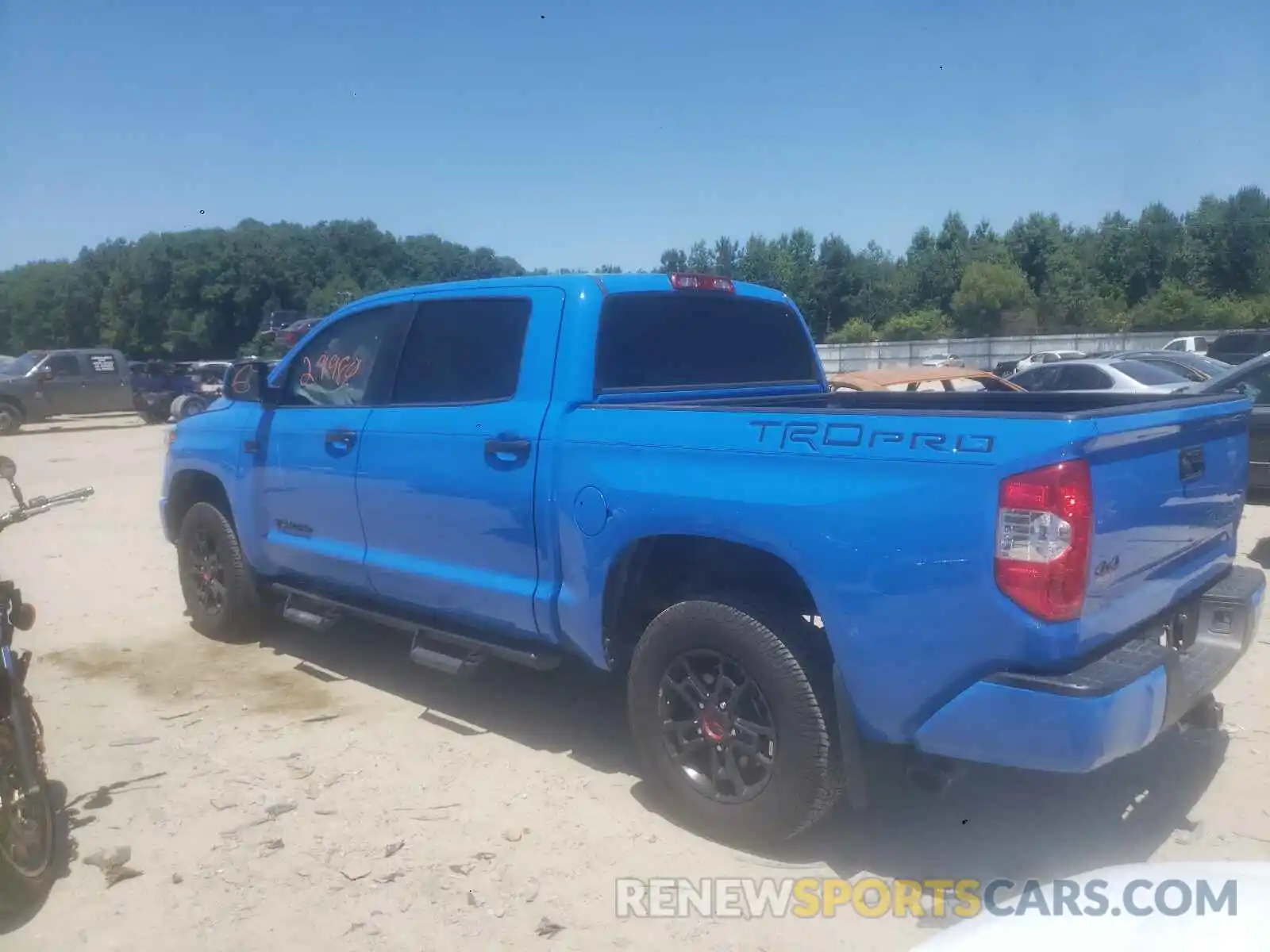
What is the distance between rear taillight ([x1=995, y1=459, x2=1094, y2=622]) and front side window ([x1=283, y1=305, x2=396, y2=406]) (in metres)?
3.36

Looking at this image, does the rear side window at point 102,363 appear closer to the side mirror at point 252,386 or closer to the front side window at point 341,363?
the side mirror at point 252,386

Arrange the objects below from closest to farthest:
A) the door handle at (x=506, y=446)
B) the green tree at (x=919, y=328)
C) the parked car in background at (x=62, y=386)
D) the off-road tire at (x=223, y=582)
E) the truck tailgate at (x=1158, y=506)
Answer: the truck tailgate at (x=1158, y=506) → the door handle at (x=506, y=446) → the off-road tire at (x=223, y=582) → the parked car in background at (x=62, y=386) → the green tree at (x=919, y=328)

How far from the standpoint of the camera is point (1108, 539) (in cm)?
301

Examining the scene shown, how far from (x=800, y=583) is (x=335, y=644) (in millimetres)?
3803

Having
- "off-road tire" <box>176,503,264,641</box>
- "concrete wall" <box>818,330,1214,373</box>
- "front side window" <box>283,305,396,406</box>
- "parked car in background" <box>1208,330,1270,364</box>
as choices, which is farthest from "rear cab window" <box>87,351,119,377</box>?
"parked car in background" <box>1208,330,1270,364</box>

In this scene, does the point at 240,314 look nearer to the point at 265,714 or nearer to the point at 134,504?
the point at 134,504

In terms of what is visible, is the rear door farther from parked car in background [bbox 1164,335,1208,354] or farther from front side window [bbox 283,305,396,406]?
parked car in background [bbox 1164,335,1208,354]

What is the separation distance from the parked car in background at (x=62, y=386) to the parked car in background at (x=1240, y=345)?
1109 inches

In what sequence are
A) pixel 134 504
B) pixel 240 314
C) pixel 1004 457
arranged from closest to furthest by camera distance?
pixel 1004 457 → pixel 134 504 → pixel 240 314

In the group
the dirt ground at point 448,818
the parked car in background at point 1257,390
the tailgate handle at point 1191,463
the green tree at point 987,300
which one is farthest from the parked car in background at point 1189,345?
the tailgate handle at point 1191,463

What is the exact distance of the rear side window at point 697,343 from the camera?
14.6ft

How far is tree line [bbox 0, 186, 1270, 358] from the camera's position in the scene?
60.1 m

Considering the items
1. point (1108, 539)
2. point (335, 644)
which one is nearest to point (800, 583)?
point (1108, 539)

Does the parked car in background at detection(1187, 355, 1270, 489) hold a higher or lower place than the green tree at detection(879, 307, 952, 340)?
lower
